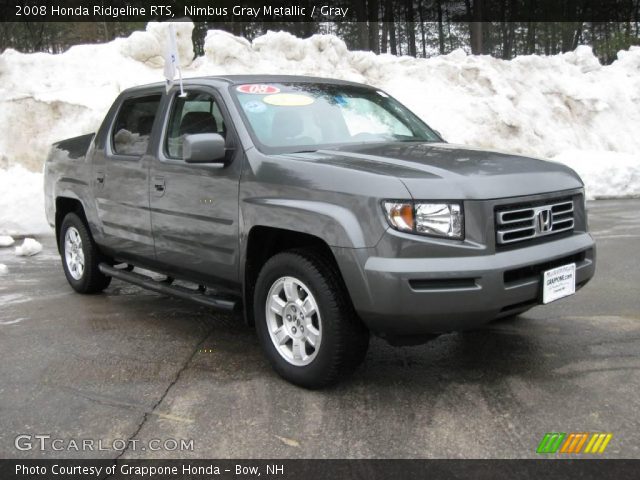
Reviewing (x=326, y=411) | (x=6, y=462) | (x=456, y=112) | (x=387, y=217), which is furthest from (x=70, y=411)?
(x=456, y=112)

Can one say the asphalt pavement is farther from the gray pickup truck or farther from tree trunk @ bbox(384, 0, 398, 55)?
tree trunk @ bbox(384, 0, 398, 55)

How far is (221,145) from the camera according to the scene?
3.87 metres

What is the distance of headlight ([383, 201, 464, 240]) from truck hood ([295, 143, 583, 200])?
0.18ft

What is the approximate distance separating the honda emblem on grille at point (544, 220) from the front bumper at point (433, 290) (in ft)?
0.95

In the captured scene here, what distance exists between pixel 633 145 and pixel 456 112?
5.47 metres

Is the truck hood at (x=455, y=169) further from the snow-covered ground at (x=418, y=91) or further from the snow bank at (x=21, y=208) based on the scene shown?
the snow-covered ground at (x=418, y=91)

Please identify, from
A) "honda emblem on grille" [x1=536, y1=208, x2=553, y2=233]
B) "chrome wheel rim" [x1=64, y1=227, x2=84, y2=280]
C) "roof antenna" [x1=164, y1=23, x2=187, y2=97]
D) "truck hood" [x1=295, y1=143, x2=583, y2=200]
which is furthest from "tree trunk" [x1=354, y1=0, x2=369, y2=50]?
"honda emblem on grille" [x1=536, y1=208, x2=553, y2=233]

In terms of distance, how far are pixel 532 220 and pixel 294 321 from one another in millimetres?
1432

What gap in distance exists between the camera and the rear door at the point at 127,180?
15.9 ft

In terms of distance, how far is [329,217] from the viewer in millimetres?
3365

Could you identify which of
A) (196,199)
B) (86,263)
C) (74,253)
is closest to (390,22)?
(74,253)

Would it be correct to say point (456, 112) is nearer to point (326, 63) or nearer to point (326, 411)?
point (326, 63)

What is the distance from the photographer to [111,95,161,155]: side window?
16.3 ft
